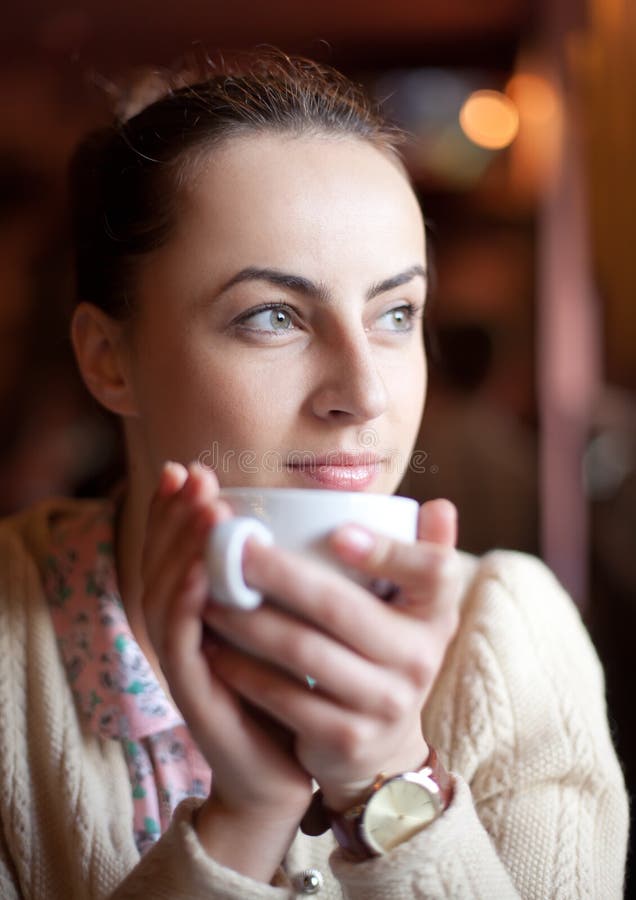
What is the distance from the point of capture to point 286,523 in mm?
500

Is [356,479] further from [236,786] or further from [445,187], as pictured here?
[445,187]

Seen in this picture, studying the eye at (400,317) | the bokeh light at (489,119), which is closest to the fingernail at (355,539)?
the eye at (400,317)

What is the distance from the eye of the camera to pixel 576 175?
8.24ft

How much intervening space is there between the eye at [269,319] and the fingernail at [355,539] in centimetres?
25

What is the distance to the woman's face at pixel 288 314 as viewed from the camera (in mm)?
687

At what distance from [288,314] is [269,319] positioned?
0.7 inches

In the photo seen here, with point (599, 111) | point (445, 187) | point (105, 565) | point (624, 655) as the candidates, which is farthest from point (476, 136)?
point (105, 565)

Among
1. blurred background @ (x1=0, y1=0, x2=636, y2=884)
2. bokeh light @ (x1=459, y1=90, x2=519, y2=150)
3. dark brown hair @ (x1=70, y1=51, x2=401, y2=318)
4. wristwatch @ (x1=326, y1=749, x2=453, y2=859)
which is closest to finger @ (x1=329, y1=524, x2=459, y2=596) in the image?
wristwatch @ (x1=326, y1=749, x2=453, y2=859)

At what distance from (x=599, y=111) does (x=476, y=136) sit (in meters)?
1.02

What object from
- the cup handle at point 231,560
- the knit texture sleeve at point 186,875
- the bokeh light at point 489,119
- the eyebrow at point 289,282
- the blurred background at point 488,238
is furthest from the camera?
the bokeh light at point 489,119

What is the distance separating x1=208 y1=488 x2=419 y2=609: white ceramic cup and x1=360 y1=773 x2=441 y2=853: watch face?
0.53 feet

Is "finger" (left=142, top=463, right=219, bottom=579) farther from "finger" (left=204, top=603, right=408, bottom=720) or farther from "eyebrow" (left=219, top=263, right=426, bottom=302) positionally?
"eyebrow" (left=219, top=263, right=426, bottom=302)

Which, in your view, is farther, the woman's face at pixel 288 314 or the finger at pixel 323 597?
the woman's face at pixel 288 314

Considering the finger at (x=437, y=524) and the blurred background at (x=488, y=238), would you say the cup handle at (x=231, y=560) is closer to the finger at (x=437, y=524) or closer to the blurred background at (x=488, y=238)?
the finger at (x=437, y=524)
